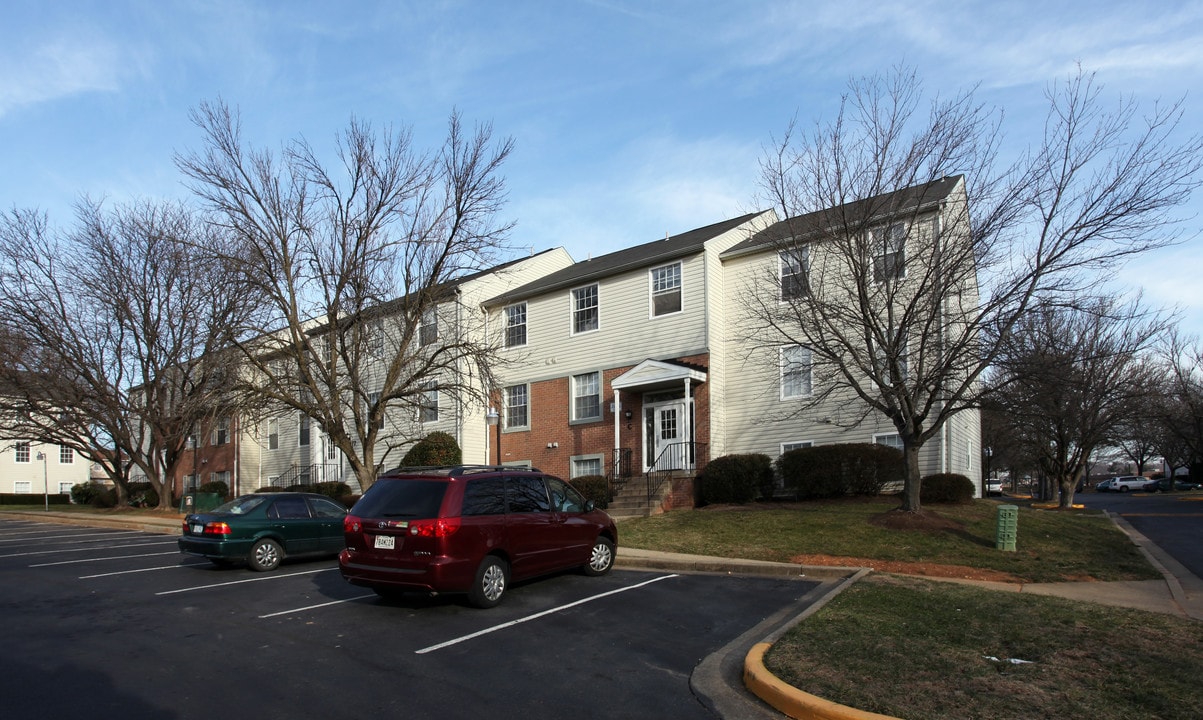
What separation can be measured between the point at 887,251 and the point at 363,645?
1252cm

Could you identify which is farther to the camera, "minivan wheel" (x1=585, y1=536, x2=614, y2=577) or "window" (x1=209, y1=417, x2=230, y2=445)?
"window" (x1=209, y1=417, x2=230, y2=445)

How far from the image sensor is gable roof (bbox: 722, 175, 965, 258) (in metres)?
14.9

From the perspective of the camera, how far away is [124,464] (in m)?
38.8

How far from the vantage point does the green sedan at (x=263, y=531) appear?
1295 cm

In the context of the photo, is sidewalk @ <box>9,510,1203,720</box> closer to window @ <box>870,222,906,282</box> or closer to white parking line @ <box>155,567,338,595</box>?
white parking line @ <box>155,567,338,595</box>

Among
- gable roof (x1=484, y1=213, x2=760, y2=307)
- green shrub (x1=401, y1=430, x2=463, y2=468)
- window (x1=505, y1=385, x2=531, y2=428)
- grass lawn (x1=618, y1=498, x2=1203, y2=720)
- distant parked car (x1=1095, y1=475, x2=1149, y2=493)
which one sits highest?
gable roof (x1=484, y1=213, x2=760, y2=307)

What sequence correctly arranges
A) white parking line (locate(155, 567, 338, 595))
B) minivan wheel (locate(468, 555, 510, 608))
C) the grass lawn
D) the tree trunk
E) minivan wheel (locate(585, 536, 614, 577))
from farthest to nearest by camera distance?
the tree trunk
minivan wheel (locate(585, 536, 614, 577))
white parking line (locate(155, 567, 338, 595))
minivan wheel (locate(468, 555, 510, 608))
the grass lawn

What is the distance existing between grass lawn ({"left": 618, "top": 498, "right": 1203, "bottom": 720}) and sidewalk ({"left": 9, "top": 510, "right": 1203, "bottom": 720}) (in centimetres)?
18

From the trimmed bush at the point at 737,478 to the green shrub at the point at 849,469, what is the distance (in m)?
1.18

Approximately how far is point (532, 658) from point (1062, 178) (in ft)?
40.4

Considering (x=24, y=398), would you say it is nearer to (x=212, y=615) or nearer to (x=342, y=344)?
(x=342, y=344)

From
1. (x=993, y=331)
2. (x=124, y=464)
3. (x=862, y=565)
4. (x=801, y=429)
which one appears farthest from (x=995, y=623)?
(x=124, y=464)

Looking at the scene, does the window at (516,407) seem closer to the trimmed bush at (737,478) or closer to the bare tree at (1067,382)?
the trimmed bush at (737,478)

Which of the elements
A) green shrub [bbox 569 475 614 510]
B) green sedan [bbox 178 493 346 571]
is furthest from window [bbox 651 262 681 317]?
green sedan [bbox 178 493 346 571]
